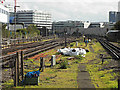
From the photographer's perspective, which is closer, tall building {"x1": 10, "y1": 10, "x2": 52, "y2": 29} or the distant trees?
the distant trees

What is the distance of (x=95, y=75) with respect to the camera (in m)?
12.8

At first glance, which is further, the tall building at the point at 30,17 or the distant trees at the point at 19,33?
the tall building at the point at 30,17

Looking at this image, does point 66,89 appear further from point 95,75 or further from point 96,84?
point 95,75

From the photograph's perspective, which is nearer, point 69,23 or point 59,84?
point 59,84

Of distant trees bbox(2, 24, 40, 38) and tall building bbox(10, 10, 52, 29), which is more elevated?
tall building bbox(10, 10, 52, 29)

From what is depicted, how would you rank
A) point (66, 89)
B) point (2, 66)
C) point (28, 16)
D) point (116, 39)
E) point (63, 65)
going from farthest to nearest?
point (28, 16) → point (116, 39) → point (2, 66) → point (63, 65) → point (66, 89)

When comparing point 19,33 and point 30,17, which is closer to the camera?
point 19,33

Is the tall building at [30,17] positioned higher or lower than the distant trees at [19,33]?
higher

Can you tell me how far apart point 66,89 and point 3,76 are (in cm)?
502

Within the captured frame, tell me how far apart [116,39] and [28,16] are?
129 m

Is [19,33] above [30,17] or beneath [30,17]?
beneath

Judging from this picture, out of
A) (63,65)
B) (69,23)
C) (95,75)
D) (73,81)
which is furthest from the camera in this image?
(69,23)

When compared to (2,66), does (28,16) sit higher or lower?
higher

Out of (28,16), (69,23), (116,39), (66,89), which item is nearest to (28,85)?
(66,89)
